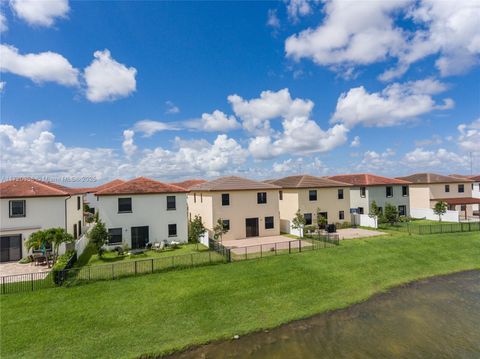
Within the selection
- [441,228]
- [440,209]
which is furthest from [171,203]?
[440,209]

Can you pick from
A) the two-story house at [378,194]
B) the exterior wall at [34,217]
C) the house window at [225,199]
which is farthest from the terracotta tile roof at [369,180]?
the exterior wall at [34,217]

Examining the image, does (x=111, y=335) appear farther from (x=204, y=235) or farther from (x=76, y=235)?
(x=76, y=235)

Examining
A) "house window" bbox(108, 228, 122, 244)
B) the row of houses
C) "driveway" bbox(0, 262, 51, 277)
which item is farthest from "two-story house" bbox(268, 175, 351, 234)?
"driveway" bbox(0, 262, 51, 277)

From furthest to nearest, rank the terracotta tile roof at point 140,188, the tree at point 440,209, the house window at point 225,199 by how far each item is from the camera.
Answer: the tree at point 440,209 < the house window at point 225,199 < the terracotta tile roof at point 140,188

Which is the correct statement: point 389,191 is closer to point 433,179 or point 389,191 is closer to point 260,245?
point 433,179

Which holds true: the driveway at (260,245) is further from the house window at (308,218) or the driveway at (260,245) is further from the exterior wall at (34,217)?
the exterior wall at (34,217)

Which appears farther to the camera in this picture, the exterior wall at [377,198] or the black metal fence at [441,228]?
the exterior wall at [377,198]

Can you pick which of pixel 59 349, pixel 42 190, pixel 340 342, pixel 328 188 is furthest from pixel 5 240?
pixel 328 188

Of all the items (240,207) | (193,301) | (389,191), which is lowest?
(193,301)
